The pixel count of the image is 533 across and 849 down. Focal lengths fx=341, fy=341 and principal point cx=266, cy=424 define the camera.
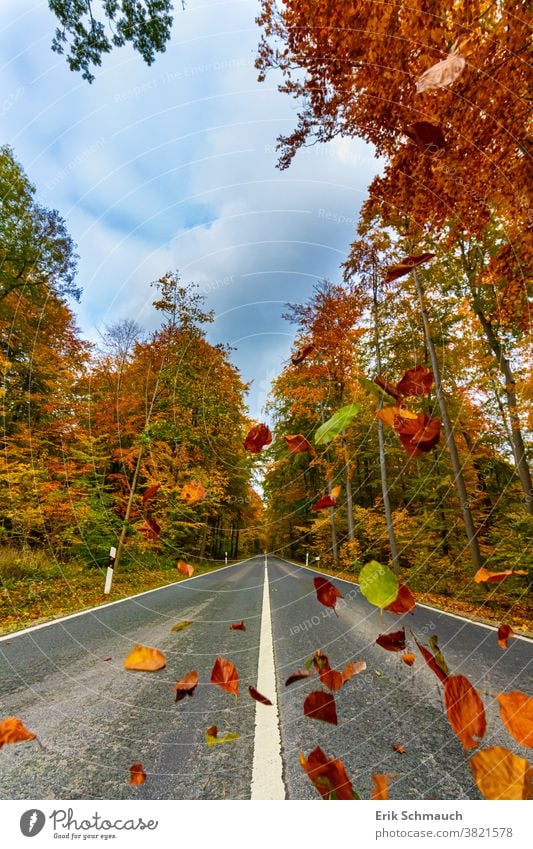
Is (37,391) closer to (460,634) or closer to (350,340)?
(350,340)

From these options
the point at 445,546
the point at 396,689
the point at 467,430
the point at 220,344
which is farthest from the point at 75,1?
the point at 445,546

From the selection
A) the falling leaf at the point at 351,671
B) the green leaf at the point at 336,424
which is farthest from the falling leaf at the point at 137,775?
the green leaf at the point at 336,424

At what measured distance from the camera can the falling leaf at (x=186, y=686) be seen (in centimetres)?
220

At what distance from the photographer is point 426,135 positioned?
3.08 m

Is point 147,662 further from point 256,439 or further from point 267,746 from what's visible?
point 256,439

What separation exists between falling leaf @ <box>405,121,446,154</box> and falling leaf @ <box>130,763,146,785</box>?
447cm

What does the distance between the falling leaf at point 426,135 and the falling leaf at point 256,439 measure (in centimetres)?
298

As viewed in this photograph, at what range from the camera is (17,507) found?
7.88m

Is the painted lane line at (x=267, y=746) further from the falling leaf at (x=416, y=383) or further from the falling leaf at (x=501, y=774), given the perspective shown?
the falling leaf at (x=416, y=383)

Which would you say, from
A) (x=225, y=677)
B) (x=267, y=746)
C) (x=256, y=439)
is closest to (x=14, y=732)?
(x=225, y=677)

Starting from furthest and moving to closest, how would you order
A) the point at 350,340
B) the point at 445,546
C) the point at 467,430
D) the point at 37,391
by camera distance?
the point at 445,546, the point at 467,430, the point at 37,391, the point at 350,340

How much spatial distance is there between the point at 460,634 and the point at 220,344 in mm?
4716

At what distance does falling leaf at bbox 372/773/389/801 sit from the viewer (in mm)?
1284

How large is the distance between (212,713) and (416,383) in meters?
2.33
